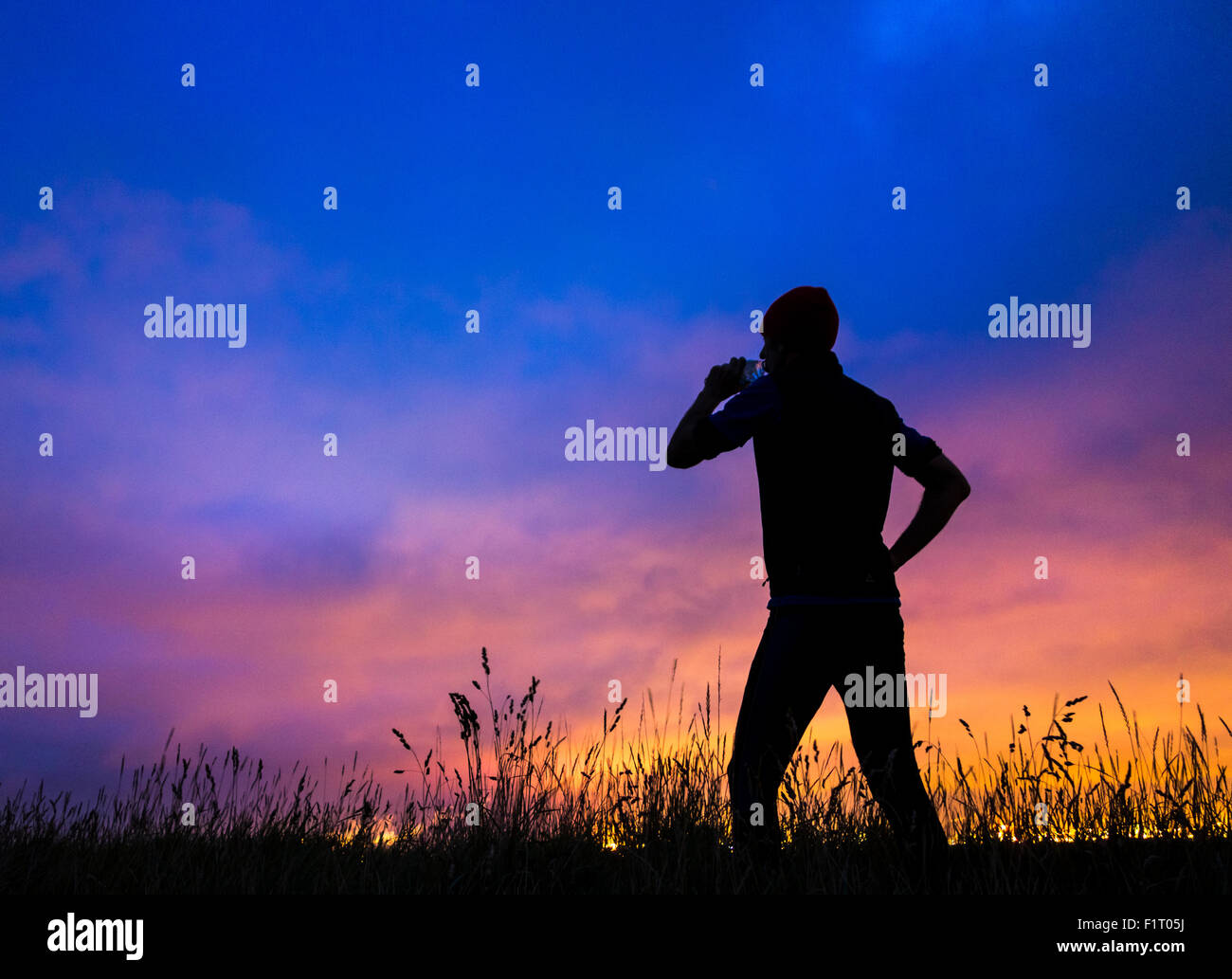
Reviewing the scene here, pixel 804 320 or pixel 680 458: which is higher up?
pixel 804 320

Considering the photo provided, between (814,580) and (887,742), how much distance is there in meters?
0.70

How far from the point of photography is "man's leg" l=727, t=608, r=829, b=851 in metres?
3.45

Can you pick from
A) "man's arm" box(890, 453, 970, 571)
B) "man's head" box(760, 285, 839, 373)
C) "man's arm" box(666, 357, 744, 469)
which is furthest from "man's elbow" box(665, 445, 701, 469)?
"man's arm" box(890, 453, 970, 571)

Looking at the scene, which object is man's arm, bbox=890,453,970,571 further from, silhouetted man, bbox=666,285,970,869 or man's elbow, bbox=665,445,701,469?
man's elbow, bbox=665,445,701,469

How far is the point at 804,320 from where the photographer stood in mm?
3836

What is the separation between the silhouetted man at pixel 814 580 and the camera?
136 inches

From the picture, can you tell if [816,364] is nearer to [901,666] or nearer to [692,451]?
[692,451]

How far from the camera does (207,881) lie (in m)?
4.16

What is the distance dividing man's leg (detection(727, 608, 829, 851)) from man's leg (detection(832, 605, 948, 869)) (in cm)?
14

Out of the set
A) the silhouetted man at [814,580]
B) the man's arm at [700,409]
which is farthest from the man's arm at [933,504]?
the man's arm at [700,409]

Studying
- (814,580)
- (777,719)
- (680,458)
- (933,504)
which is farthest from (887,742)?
(680,458)

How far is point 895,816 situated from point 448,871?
198 centimetres

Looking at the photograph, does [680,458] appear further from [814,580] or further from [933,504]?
[933,504]
